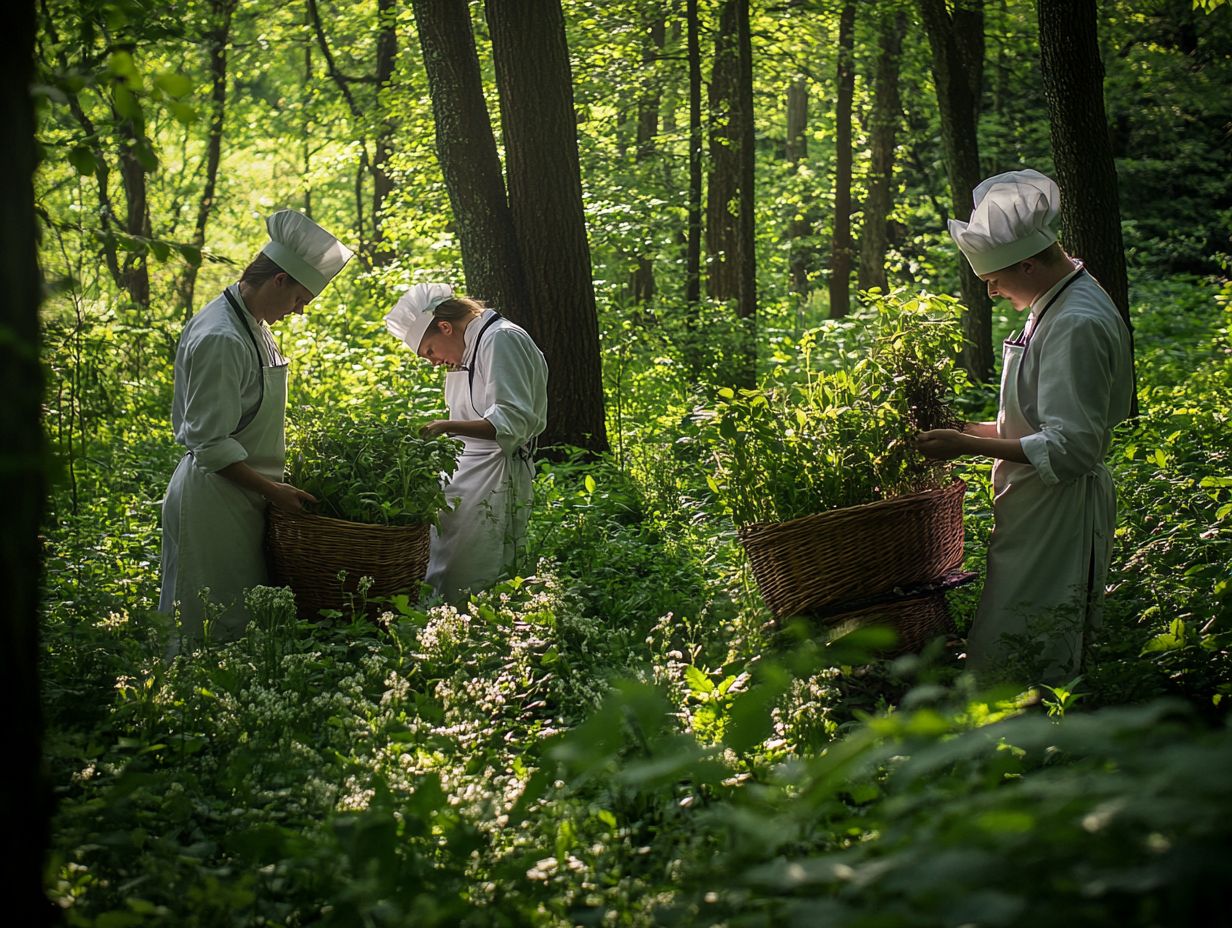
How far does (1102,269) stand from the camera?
276 inches

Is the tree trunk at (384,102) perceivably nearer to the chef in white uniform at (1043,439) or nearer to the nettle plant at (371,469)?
the nettle plant at (371,469)

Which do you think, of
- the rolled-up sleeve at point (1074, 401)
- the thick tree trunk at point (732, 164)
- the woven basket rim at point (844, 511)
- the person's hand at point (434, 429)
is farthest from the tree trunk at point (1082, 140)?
the thick tree trunk at point (732, 164)

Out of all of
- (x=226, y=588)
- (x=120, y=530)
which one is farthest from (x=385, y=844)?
(x=120, y=530)

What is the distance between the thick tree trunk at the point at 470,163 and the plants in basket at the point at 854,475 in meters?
3.68

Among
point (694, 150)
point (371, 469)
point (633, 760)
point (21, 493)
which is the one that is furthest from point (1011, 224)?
point (694, 150)

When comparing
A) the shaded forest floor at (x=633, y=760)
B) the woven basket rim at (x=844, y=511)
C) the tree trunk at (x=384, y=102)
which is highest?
the tree trunk at (x=384, y=102)

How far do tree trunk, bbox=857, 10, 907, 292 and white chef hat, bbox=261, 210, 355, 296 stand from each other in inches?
452

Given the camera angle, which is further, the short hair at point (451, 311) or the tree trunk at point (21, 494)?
the short hair at point (451, 311)

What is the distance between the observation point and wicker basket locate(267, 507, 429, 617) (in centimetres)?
446

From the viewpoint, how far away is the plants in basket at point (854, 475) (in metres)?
3.93

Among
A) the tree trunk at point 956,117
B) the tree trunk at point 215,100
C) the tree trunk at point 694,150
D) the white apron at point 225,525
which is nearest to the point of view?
the white apron at point 225,525

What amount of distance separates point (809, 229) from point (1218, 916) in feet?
85.9

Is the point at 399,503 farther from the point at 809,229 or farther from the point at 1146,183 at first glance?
the point at 809,229

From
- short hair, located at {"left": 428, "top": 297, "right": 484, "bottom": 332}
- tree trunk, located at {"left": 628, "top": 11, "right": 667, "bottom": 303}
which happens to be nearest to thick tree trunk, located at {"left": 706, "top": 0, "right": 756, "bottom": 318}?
tree trunk, located at {"left": 628, "top": 11, "right": 667, "bottom": 303}
